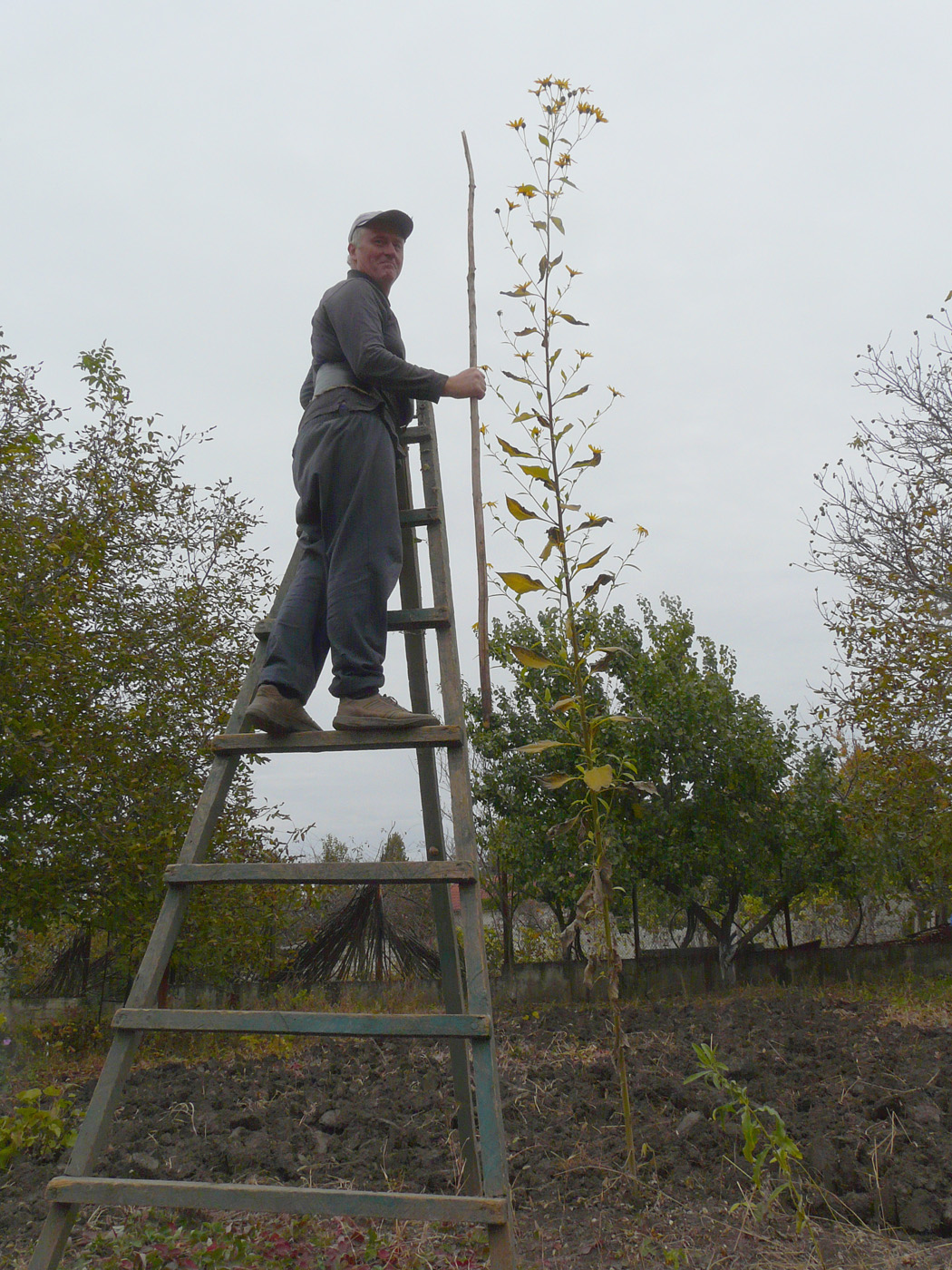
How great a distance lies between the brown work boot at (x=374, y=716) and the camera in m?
2.24

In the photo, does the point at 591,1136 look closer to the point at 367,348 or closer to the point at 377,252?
the point at 367,348

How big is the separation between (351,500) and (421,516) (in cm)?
31

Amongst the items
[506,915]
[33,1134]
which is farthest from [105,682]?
[506,915]

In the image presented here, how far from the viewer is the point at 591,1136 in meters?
3.37

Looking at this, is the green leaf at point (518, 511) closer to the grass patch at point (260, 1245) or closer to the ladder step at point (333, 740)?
the ladder step at point (333, 740)

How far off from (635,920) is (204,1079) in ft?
26.4

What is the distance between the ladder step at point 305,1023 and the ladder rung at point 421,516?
4.46 ft

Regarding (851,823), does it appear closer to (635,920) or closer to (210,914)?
(635,920)

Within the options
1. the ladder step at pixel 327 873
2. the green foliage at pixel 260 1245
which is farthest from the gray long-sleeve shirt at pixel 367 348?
the green foliage at pixel 260 1245

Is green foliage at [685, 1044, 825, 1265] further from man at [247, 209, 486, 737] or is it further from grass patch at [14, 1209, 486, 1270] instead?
man at [247, 209, 486, 737]

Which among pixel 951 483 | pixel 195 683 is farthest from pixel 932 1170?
pixel 951 483

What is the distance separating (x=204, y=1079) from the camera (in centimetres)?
490

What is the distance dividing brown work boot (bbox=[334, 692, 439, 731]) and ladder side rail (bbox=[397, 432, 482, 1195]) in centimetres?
30

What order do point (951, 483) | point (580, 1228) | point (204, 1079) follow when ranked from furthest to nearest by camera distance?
point (951, 483) → point (204, 1079) → point (580, 1228)
